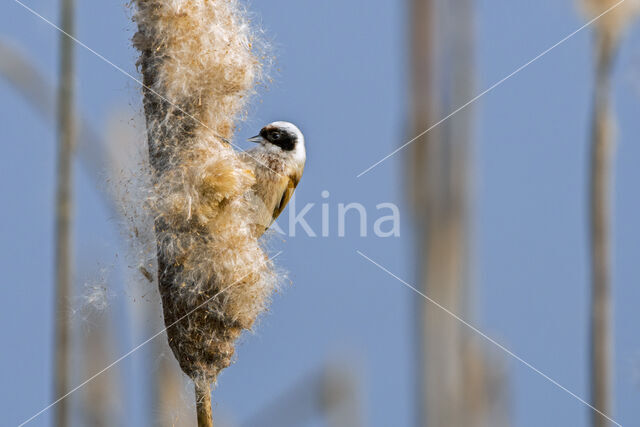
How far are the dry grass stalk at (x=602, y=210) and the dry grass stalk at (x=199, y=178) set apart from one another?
2.25ft

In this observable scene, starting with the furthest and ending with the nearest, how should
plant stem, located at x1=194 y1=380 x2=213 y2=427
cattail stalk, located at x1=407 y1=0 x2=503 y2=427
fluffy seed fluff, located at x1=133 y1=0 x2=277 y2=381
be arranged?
1. fluffy seed fluff, located at x1=133 y1=0 x2=277 y2=381
2. plant stem, located at x1=194 y1=380 x2=213 y2=427
3. cattail stalk, located at x1=407 y1=0 x2=503 y2=427

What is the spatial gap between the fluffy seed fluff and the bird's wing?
0.63 m

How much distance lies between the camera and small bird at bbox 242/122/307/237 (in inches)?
81.0

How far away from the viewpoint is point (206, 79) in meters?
1.45

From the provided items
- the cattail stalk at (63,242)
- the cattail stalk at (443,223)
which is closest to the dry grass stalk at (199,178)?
the cattail stalk at (63,242)

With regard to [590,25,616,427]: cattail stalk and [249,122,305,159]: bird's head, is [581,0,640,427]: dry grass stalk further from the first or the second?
[249,122,305,159]: bird's head

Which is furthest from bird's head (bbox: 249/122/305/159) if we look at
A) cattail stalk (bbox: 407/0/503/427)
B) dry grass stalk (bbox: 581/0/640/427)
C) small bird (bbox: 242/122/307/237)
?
cattail stalk (bbox: 407/0/503/427)

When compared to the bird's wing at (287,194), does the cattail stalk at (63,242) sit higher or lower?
higher

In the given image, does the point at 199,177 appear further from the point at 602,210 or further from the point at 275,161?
the point at 602,210

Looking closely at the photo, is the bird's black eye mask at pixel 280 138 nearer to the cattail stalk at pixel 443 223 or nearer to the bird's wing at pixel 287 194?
the bird's wing at pixel 287 194

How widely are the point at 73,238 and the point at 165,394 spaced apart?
1.57 ft

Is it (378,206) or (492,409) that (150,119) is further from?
(378,206)

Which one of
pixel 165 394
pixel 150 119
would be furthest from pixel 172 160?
pixel 165 394

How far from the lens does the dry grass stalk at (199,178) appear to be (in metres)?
1.36
